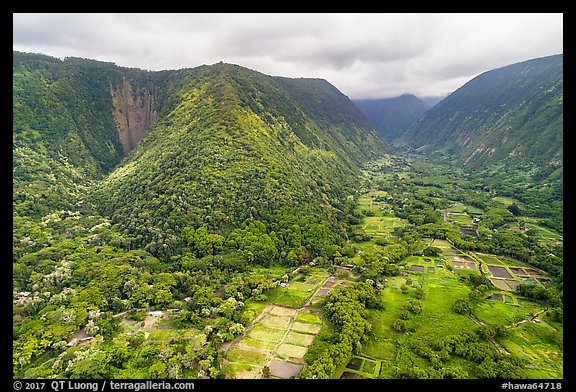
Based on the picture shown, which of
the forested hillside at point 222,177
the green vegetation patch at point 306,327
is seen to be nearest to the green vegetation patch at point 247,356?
the green vegetation patch at point 306,327

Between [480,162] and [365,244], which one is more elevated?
[480,162]

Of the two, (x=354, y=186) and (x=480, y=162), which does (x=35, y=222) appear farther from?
(x=480, y=162)

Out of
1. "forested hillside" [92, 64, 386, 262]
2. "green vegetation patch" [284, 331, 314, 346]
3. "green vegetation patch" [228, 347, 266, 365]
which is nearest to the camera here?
"green vegetation patch" [228, 347, 266, 365]

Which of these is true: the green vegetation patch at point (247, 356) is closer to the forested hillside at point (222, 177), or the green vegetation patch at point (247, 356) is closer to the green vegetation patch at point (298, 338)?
the green vegetation patch at point (298, 338)

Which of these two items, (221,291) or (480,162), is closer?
(221,291)

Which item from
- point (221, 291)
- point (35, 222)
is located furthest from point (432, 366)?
point (35, 222)

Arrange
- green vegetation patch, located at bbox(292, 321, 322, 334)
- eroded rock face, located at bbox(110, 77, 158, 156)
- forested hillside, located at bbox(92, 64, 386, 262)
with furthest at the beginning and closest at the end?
1. eroded rock face, located at bbox(110, 77, 158, 156)
2. forested hillside, located at bbox(92, 64, 386, 262)
3. green vegetation patch, located at bbox(292, 321, 322, 334)

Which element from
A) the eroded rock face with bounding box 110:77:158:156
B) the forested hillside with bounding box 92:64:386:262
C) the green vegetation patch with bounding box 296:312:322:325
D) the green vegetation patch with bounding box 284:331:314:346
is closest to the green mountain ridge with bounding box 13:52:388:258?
the forested hillside with bounding box 92:64:386:262

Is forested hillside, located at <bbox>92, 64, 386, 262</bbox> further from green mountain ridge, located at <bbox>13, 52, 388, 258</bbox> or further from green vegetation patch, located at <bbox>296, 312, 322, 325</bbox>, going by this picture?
green vegetation patch, located at <bbox>296, 312, 322, 325</bbox>
